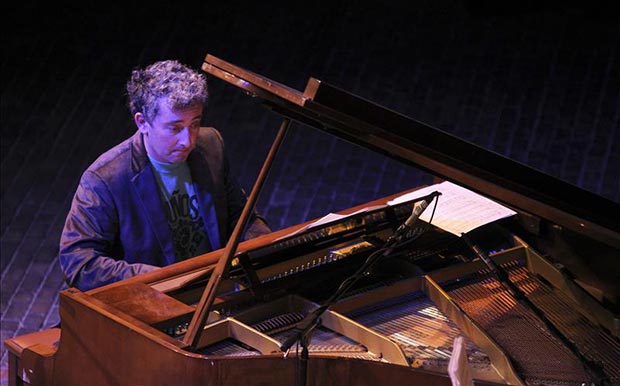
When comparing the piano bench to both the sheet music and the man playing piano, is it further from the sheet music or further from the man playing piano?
the sheet music

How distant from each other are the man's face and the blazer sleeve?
0.29m

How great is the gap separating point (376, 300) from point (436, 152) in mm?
902

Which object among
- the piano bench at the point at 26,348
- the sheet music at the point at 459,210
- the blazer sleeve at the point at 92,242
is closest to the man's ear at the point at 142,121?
the blazer sleeve at the point at 92,242

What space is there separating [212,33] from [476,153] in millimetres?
6457

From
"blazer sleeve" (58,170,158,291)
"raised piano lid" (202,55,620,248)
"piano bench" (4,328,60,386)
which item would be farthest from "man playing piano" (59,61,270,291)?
"raised piano lid" (202,55,620,248)

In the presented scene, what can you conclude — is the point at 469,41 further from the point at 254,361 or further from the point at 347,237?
the point at 254,361

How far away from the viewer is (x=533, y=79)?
28.1ft

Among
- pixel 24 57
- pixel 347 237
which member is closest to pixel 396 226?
pixel 347 237

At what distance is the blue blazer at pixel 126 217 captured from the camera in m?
4.39

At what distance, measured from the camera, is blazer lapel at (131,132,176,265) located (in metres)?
4.62

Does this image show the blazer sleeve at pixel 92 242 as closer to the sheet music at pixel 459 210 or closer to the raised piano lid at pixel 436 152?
the sheet music at pixel 459 210

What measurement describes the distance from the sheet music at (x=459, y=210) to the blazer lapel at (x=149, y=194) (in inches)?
39.9

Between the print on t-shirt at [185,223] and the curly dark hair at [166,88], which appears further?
the print on t-shirt at [185,223]

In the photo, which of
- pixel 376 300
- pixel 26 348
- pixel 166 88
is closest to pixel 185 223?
pixel 166 88
